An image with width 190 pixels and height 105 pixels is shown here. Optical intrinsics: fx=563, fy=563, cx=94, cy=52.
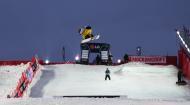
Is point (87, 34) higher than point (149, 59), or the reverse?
point (87, 34)

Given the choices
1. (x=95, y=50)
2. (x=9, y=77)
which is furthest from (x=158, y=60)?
(x=9, y=77)

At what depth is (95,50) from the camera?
172 ft

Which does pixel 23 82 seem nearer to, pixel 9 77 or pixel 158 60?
pixel 9 77

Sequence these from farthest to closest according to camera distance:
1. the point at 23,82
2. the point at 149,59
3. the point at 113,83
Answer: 1. the point at 149,59
2. the point at 113,83
3. the point at 23,82

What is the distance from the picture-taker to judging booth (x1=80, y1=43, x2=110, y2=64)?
52.2 meters

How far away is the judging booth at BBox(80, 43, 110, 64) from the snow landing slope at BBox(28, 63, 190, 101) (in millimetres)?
2962

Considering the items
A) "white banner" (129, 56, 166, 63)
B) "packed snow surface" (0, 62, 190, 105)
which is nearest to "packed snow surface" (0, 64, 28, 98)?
"packed snow surface" (0, 62, 190, 105)

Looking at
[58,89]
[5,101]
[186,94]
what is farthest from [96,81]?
[5,101]

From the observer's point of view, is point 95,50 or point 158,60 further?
point 95,50

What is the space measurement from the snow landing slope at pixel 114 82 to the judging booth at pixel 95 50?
2962mm

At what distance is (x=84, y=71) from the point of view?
46219 millimetres

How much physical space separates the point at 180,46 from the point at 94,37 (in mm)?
8237

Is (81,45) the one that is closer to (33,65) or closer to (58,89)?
(33,65)

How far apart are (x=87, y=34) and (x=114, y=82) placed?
12670 mm
